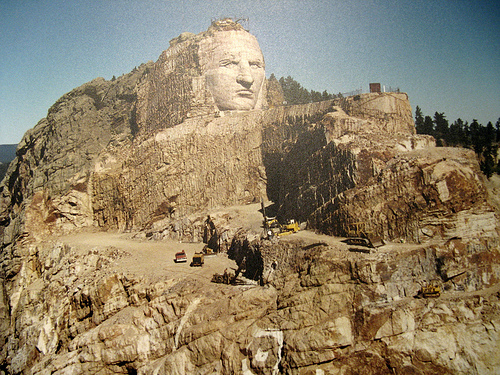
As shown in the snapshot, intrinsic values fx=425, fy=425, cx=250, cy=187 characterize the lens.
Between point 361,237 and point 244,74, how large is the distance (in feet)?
82.0

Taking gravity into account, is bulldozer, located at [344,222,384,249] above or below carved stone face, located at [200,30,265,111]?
below

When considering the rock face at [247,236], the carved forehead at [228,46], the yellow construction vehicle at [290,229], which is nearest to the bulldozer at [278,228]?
the yellow construction vehicle at [290,229]

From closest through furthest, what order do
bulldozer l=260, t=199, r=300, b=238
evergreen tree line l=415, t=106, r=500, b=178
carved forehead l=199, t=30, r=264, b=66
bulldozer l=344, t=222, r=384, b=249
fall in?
bulldozer l=344, t=222, r=384, b=249
bulldozer l=260, t=199, r=300, b=238
evergreen tree line l=415, t=106, r=500, b=178
carved forehead l=199, t=30, r=264, b=66

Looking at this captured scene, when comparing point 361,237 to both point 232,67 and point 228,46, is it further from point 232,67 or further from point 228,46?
point 228,46

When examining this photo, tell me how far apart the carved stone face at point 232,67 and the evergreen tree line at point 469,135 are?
712 inches

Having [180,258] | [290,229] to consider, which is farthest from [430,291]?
[180,258]

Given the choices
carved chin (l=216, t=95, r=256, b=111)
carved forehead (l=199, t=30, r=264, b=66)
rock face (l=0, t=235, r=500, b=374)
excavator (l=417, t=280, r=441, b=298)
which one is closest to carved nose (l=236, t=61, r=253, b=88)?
carved forehead (l=199, t=30, r=264, b=66)

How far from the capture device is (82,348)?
1016 inches

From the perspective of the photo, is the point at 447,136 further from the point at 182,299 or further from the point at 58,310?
the point at 58,310

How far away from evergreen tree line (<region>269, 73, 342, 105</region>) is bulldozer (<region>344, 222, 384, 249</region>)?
26308 millimetres

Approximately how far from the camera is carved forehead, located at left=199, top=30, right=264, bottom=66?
45125 millimetres

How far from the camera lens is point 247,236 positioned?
31922mm

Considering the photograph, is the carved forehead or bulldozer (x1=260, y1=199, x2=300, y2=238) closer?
bulldozer (x1=260, y1=199, x2=300, y2=238)

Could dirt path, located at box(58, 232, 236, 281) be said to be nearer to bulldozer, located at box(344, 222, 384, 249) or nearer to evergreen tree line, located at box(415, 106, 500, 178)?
bulldozer, located at box(344, 222, 384, 249)
